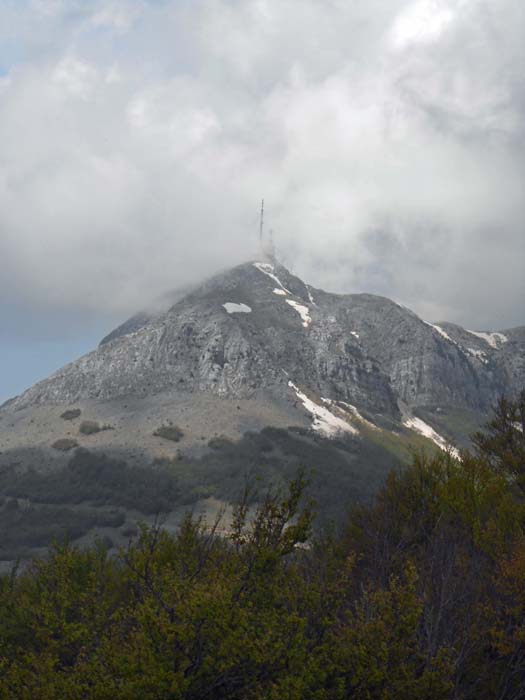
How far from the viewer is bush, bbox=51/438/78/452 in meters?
138

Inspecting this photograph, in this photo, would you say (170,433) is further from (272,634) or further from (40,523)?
(272,634)

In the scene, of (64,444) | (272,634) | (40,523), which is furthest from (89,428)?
(272,634)

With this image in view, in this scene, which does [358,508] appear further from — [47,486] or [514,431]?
[47,486]

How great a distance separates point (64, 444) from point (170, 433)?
24.0 metres

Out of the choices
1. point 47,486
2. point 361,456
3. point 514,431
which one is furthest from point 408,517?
point 361,456

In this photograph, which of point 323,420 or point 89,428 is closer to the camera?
point 89,428

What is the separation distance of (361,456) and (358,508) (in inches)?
4498

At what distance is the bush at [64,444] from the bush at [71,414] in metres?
17.4

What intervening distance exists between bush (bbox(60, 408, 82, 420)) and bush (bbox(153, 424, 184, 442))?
1152 inches

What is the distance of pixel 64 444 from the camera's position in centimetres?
13950

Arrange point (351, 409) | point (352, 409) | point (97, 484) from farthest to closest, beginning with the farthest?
point (352, 409) < point (351, 409) < point (97, 484)

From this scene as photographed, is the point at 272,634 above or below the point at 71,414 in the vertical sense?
below

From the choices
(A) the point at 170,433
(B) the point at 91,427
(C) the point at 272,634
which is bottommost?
(C) the point at 272,634

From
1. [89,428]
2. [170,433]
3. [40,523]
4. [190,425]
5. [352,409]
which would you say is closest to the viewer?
[40,523]
